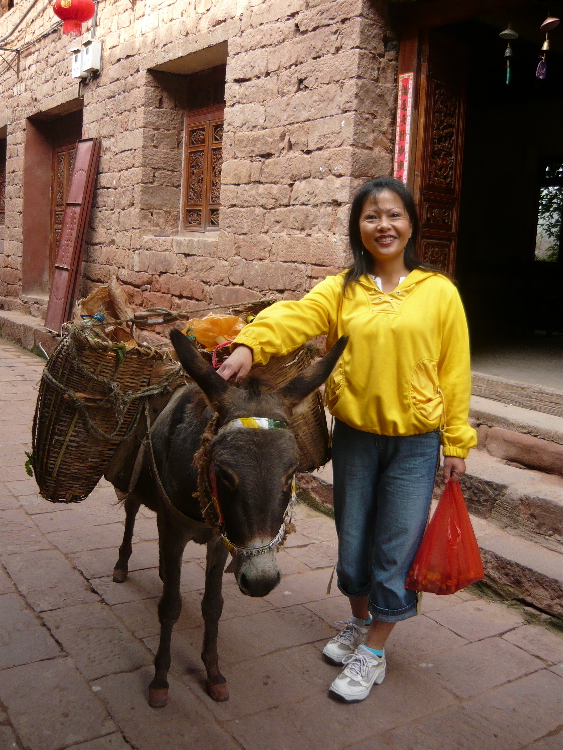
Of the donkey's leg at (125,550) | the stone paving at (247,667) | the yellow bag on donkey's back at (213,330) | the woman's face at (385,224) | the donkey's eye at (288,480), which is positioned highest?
the woman's face at (385,224)

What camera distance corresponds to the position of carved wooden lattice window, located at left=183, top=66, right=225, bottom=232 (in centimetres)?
730

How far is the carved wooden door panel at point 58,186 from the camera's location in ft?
34.7

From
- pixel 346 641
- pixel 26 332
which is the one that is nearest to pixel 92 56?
pixel 26 332

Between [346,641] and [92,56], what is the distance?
7.90 metres

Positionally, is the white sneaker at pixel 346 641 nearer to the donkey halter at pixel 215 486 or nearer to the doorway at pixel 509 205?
the donkey halter at pixel 215 486

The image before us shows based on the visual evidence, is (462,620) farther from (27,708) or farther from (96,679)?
(27,708)

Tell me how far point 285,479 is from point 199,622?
1.42 metres

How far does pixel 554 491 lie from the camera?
3723mm

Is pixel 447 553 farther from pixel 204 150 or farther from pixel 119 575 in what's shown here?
pixel 204 150

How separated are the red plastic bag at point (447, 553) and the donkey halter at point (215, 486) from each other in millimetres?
641

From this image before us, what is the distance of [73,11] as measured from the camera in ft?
25.9

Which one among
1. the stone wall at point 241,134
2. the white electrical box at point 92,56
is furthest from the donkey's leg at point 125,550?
the white electrical box at point 92,56

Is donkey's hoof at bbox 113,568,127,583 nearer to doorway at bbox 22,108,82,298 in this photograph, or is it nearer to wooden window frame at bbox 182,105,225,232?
wooden window frame at bbox 182,105,225,232

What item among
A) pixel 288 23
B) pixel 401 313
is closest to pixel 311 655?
pixel 401 313
